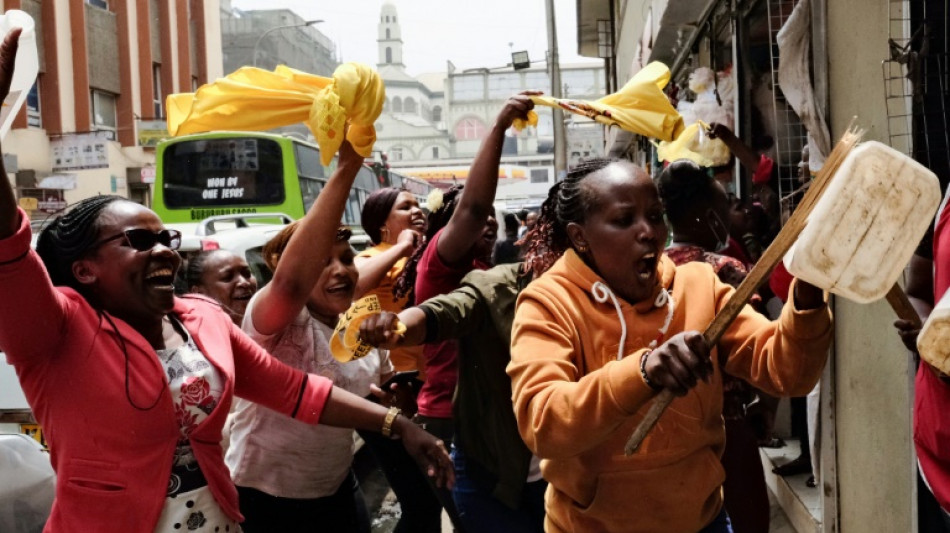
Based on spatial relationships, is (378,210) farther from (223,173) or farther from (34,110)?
(34,110)

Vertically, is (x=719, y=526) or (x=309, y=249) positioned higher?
(x=309, y=249)

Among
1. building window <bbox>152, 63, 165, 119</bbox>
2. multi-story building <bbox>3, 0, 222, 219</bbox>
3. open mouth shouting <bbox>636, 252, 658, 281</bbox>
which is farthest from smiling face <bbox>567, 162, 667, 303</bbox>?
building window <bbox>152, 63, 165, 119</bbox>

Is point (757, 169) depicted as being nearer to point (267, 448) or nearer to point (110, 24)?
point (267, 448)

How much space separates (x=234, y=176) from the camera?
617 inches

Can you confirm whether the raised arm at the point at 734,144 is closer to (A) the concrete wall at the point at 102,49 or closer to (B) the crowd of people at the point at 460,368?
(B) the crowd of people at the point at 460,368

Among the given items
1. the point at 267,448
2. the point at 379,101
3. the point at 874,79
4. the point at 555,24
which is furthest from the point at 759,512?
the point at 555,24

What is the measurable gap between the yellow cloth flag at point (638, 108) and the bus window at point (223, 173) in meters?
12.2

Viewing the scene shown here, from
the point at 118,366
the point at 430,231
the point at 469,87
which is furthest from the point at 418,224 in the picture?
the point at 469,87

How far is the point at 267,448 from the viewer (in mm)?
3371

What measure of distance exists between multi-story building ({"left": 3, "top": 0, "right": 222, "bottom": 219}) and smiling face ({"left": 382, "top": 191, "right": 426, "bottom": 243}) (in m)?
16.7

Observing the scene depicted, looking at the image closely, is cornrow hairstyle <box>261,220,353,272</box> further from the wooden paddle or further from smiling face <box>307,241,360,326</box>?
the wooden paddle

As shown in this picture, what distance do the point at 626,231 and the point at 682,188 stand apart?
1.76 meters

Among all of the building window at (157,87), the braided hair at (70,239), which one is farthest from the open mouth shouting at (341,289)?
the building window at (157,87)

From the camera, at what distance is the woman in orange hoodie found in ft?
7.01
